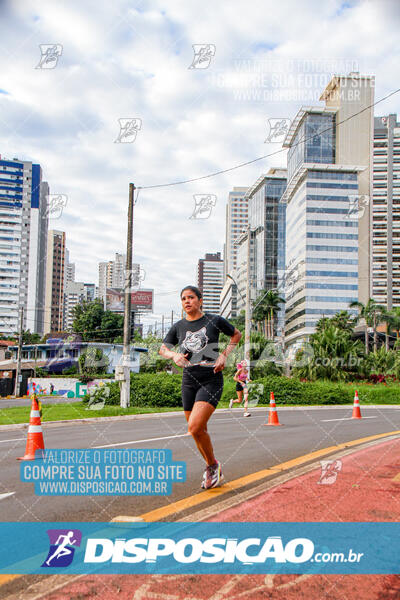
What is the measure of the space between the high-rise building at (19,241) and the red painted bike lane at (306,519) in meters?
169

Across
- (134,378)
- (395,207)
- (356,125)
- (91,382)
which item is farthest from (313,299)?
(134,378)

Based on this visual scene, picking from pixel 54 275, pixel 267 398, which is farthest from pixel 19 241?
pixel 267 398

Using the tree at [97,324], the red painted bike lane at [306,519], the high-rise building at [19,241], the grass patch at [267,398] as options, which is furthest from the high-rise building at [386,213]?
the red painted bike lane at [306,519]

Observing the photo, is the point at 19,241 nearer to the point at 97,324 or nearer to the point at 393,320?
the point at 97,324

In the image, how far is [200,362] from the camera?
4539 mm

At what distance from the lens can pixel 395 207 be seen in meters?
164

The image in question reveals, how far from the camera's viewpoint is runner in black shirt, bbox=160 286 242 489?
445 centimetres

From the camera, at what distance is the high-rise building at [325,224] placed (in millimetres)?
121312

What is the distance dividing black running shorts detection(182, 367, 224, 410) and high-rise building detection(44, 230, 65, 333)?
605 ft

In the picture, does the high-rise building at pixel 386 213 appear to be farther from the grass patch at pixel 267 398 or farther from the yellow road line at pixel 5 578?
the yellow road line at pixel 5 578

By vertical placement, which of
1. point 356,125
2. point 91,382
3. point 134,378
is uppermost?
point 356,125

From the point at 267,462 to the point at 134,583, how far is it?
12.5 ft

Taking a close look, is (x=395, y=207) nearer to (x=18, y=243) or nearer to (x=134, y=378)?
(x=18, y=243)

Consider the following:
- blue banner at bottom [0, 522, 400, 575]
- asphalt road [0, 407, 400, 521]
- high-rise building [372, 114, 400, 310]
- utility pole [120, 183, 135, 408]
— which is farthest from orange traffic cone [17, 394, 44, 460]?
high-rise building [372, 114, 400, 310]
